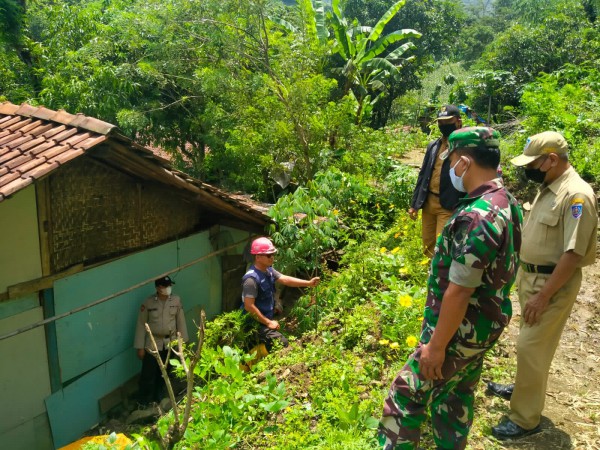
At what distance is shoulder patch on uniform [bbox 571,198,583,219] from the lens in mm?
3242

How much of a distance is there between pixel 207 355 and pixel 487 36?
35.9 meters

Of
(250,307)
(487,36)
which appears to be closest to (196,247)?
(250,307)

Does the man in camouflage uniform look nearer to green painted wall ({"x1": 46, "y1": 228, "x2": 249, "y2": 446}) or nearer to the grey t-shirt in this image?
the grey t-shirt

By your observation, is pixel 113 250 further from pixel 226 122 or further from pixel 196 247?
pixel 226 122

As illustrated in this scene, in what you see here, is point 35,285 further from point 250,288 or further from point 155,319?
point 250,288

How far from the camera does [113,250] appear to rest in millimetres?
6133

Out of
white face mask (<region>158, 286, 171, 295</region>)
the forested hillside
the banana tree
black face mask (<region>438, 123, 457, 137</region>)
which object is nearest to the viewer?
the forested hillside

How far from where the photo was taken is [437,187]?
5383 mm

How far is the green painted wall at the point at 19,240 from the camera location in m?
4.96

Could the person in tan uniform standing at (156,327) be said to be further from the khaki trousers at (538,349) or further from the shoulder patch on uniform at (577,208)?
the shoulder patch on uniform at (577,208)

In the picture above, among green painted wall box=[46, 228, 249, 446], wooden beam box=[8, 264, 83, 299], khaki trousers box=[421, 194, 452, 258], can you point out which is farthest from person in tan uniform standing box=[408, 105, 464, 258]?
wooden beam box=[8, 264, 83, 299]

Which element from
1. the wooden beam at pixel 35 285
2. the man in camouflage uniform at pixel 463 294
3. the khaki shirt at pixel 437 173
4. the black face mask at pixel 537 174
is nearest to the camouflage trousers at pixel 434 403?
the man in camouflage uniform at pixel 463 294

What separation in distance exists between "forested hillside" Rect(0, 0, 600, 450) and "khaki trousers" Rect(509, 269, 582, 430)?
36 centimetres

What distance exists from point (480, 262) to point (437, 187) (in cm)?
309
